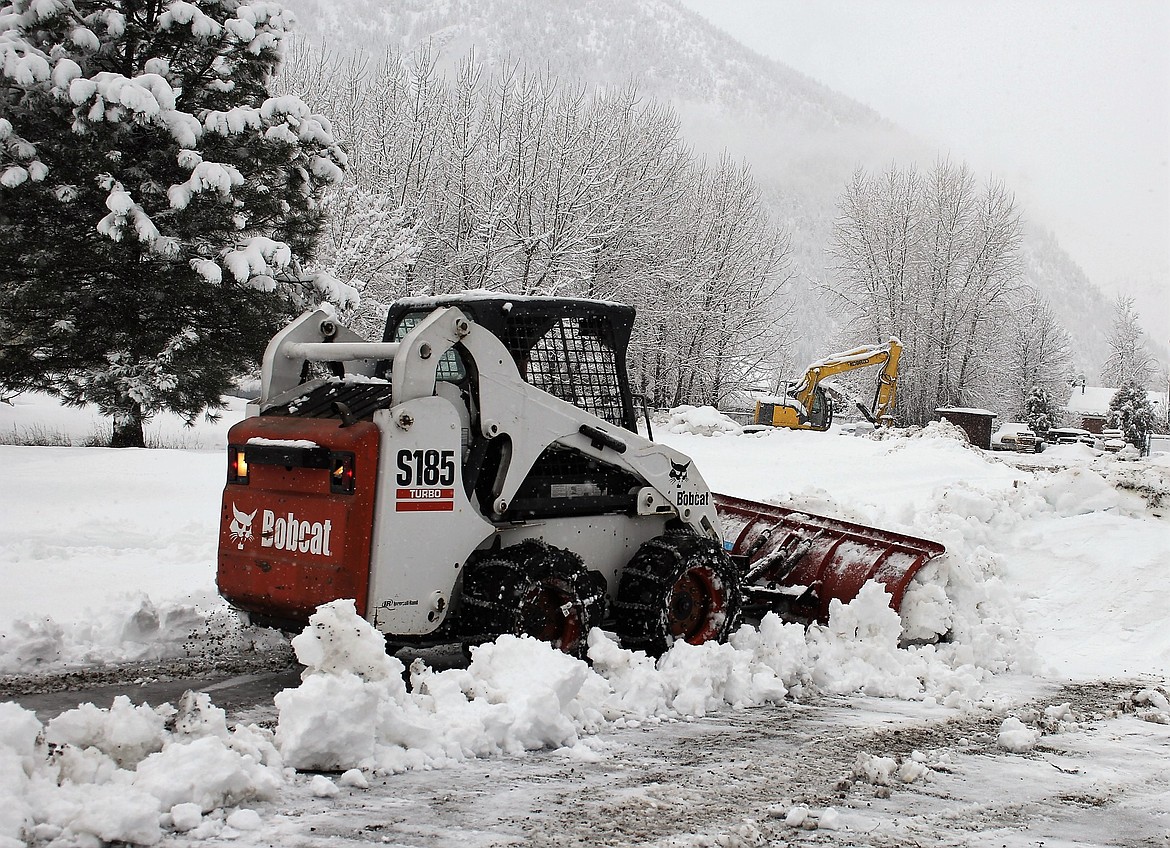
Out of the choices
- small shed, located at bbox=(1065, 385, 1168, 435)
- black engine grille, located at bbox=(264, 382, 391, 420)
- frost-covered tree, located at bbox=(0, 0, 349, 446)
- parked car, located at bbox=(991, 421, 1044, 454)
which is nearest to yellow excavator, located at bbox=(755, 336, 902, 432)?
parked car, located at bbox=(991, 421, 1044, 454)

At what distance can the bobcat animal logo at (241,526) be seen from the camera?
20.1 ft

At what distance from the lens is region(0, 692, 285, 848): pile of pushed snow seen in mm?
3645

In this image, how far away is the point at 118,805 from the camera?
3.71m

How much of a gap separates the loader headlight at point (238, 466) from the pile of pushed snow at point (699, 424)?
20.4m

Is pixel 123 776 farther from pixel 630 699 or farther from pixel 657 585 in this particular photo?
pixel 657 585

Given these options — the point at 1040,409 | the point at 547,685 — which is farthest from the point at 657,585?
the point at 1040,409

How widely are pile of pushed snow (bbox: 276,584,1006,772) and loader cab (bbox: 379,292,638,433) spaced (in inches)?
65.1

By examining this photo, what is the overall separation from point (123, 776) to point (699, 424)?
23.1 metres

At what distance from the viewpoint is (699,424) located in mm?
26625

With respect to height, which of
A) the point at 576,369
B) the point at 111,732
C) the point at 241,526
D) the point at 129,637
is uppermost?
the point at 576,369

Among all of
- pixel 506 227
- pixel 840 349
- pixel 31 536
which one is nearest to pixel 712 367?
pixel 506 227

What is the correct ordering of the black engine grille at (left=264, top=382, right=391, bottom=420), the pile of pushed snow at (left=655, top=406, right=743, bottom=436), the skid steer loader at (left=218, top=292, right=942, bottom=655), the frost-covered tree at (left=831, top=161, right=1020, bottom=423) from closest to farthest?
the skid steer loader at (left=218, top=292, right=942, bottom=655)
the black engine grille at (left=264, top=382, right=391, bottom=420)
the pile of pushed snow at (left=655, top=406, right=743, bottom=436)
the frost-covered tree at (left=831, top=161, right=1020, bottom=423)

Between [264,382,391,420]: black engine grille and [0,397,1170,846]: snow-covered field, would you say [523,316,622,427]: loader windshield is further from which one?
[0,397,1170,846]: snow-covered field

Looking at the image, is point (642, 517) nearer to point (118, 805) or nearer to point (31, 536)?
point (118, 805)
